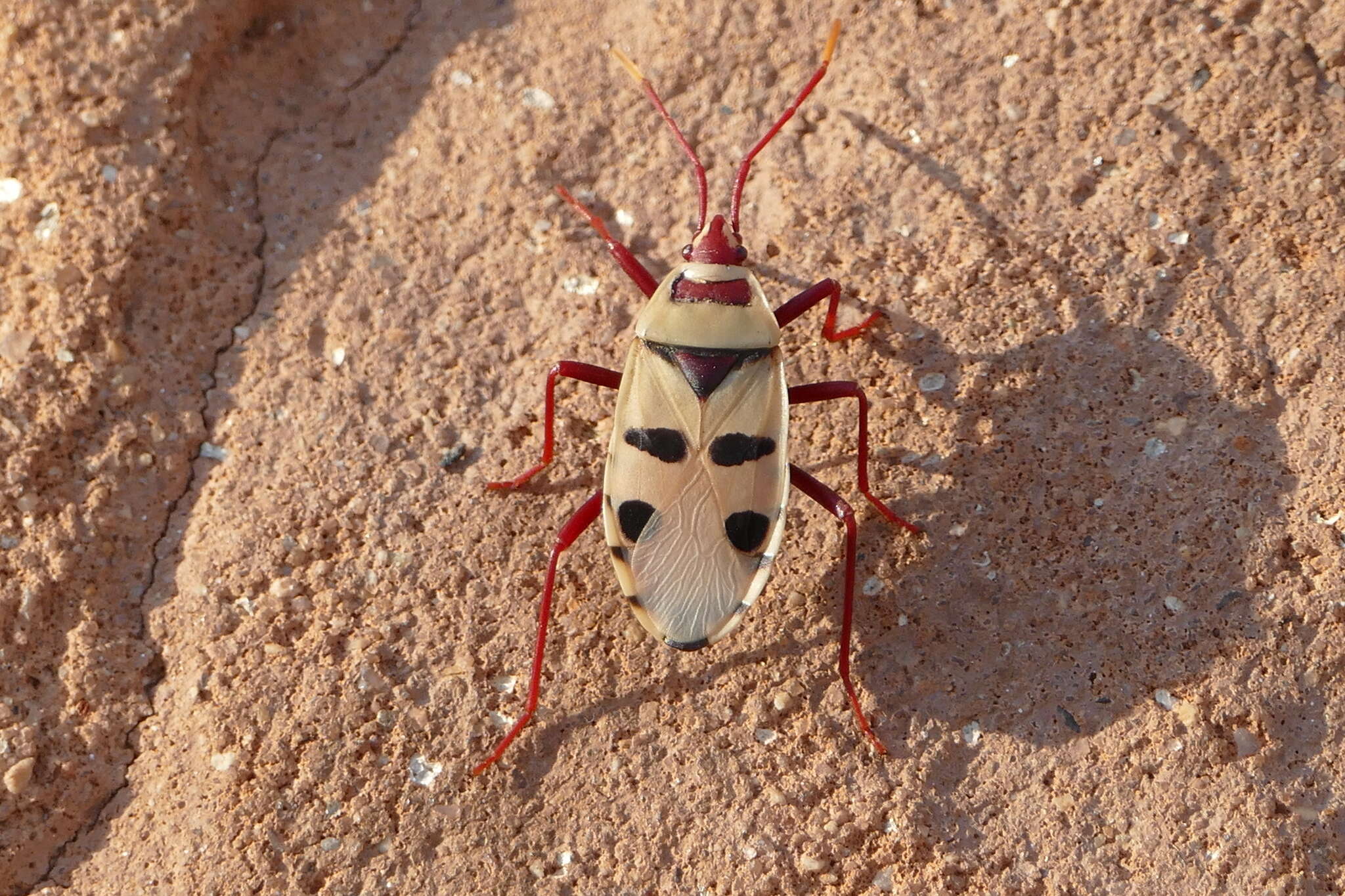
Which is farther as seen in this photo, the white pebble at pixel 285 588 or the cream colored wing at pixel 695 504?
the white pebble at pixel 285 588

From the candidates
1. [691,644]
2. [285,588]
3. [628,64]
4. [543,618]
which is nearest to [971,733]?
[691,644]

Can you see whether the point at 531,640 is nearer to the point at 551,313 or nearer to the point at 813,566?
the point at 813,566

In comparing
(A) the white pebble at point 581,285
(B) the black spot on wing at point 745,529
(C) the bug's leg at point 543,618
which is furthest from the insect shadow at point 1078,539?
(A) the white pebble at point 581,285

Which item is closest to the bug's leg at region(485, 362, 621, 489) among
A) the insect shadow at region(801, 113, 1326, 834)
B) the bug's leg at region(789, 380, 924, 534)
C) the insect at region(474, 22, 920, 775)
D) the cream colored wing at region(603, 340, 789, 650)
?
the insect at region(474, 22, 920, 775)

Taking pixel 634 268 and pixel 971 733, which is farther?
pixel 634 268

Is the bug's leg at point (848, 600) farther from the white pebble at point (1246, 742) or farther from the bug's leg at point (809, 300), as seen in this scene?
the white pebble at point (1246, 742)

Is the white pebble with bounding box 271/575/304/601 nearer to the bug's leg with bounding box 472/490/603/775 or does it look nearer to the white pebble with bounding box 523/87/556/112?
the bug's leg with bounding box 472/490/603/775

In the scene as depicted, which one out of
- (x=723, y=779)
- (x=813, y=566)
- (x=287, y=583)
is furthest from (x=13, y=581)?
(x=813, y=566)

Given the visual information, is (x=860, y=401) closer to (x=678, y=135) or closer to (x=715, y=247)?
(x=715, y=247)
